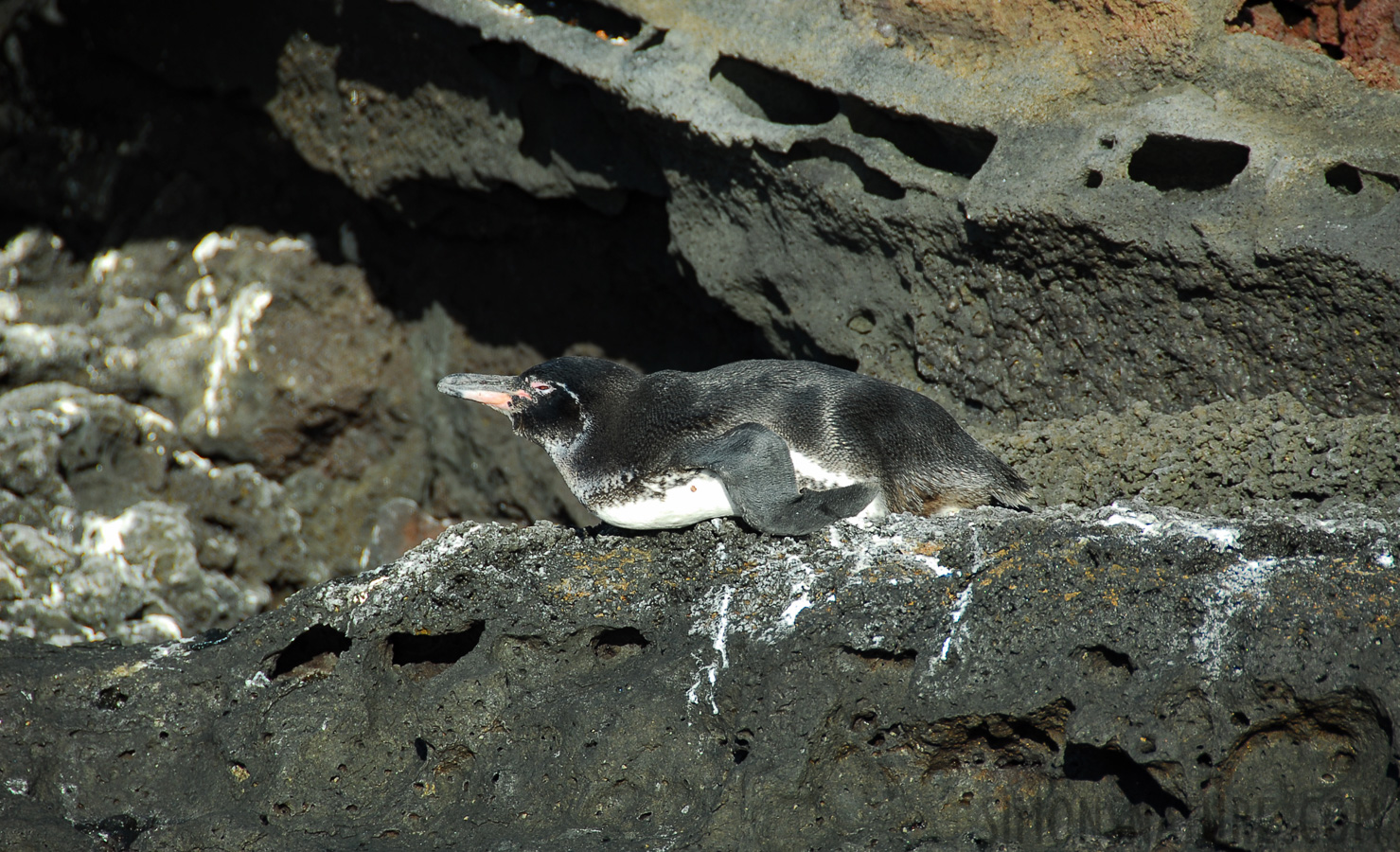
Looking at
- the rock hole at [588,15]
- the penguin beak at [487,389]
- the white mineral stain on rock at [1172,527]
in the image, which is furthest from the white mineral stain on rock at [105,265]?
the white mineral stain on rock at [1172,527]

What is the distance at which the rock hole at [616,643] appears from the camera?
3412mm

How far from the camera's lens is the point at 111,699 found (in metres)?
3.50

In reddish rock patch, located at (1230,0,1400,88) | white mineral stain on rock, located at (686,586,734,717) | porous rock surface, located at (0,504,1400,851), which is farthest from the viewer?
reddish rock patch, located at (1230,0,1400,88)

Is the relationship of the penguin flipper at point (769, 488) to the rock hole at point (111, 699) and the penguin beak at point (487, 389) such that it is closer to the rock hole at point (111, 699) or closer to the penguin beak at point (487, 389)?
the penguin beak at point (487, 389)

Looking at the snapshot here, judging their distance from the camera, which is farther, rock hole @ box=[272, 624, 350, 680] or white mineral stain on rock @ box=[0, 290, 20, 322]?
white mineral stain on rock @ box=[0, 290, 20, 322]

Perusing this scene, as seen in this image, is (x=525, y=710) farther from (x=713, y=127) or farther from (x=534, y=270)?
(x=534, y=270)

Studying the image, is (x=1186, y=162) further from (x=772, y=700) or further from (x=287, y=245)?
(x=287, y=245)

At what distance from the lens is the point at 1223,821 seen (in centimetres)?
280

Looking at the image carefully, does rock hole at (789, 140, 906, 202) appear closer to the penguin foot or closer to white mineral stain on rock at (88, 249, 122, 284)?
the penguin foot

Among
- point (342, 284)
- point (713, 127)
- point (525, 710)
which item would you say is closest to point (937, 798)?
point (525, 710)

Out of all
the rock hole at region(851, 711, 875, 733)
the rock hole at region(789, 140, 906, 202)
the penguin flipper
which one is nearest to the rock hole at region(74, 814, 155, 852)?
the penguin flipper

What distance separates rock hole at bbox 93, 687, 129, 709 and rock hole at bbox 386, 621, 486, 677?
32.7 inches

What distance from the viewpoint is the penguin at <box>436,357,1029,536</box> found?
11.8 ft

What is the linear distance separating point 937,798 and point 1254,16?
3195mm
